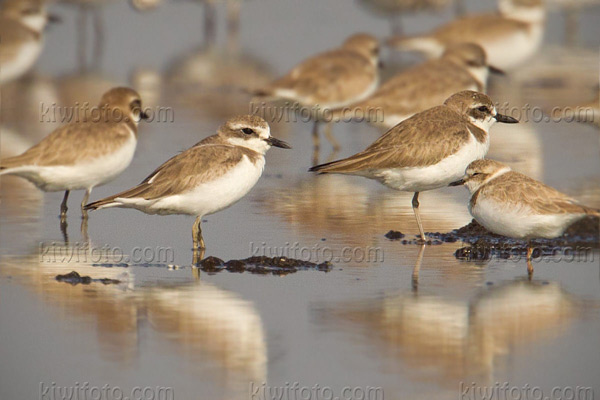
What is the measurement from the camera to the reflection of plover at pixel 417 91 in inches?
530

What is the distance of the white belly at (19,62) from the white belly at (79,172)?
27.0ft

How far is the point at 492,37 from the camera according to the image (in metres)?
19.6

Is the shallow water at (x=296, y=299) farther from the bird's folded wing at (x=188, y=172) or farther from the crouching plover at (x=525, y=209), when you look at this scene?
the bird's folded wing at (x=188, y=172)

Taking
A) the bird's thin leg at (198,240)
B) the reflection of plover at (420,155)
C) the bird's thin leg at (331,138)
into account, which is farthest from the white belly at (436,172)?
the bird's thin leg at (331,138)

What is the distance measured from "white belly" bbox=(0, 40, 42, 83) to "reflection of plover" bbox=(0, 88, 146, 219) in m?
7.87

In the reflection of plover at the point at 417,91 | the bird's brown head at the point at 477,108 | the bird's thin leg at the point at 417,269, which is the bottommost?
the bird's thin leg at the point at 417,269

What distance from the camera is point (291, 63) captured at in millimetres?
21578

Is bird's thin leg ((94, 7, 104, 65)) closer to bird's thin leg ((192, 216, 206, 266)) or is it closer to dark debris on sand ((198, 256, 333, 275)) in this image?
bird's thin leg ((192, 216, 206, 266))

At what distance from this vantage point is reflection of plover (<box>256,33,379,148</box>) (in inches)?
570

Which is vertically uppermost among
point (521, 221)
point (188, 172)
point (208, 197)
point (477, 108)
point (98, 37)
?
point (98, 37)

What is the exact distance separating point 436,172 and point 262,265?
2.07 metres

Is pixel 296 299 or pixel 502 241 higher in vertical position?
pixel 502 241

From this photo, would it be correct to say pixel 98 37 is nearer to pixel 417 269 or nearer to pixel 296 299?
pixel 417 269

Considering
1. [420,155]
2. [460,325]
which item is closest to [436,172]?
[420,155]
